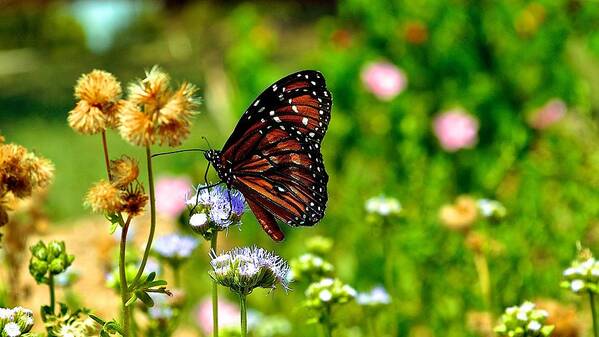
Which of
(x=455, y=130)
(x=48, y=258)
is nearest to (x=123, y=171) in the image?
(x=48, y=258)

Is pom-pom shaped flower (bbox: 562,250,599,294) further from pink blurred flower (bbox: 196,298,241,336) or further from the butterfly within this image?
pink blurred flower (bbox: 196,298,241,336)

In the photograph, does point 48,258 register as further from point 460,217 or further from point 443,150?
point 443,150

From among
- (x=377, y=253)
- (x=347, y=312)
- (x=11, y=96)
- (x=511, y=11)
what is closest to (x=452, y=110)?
(x=511, y=11)

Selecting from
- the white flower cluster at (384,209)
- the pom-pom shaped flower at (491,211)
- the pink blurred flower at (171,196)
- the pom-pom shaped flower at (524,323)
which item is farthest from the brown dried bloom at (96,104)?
the pink blurred flower at (171,196)

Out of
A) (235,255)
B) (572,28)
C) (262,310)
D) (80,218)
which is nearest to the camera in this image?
(235,255)

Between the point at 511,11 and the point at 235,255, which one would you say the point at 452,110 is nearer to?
the point at 511,11

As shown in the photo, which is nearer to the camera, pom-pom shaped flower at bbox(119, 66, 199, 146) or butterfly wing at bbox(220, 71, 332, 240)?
pom-pom shaped flower at bbox(119, 66, 199, 146)

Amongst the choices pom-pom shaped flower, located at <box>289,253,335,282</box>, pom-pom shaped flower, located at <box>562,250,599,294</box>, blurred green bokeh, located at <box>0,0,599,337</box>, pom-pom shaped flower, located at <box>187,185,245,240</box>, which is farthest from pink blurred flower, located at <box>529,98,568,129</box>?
pom-pom shaped flower, located at <box>187,185,245,240</box>
